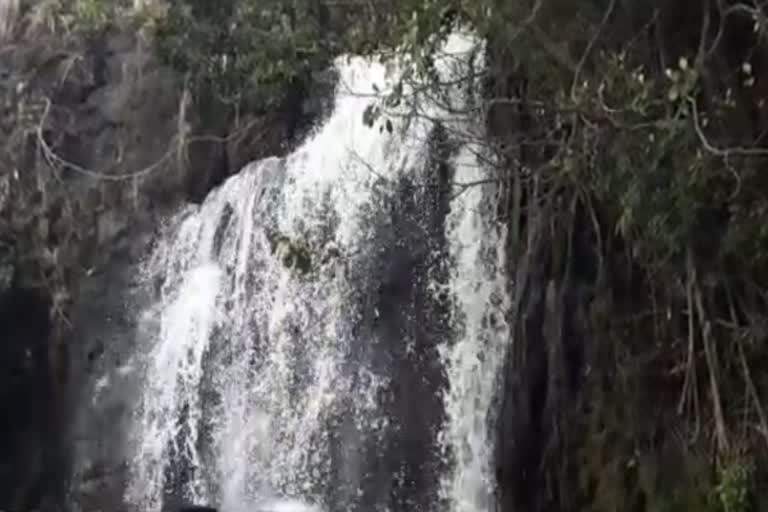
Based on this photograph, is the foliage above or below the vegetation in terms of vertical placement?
above

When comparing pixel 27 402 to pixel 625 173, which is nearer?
pixel 625 173

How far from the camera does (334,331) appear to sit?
862 centimetres

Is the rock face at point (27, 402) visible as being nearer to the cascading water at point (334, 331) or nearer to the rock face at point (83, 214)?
the rock face at point (83, 214)

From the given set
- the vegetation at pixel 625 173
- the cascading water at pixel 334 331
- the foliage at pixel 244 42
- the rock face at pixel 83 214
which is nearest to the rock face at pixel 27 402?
the rock face at pixel 83 214

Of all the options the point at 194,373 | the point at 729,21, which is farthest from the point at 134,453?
the point at 729,21

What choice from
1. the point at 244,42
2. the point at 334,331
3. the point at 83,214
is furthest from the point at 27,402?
the point at 244,42

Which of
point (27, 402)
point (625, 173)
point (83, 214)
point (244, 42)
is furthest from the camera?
point (83, 214)

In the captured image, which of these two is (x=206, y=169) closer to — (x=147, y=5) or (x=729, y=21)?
(x=147, y=5)

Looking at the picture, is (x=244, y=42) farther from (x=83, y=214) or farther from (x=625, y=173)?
(x=83, y=214)

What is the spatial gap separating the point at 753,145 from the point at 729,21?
526 millimetres

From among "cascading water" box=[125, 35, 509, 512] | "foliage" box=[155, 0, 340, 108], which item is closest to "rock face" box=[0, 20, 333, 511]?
"cascading water" box=[125, 35, 509, 512]

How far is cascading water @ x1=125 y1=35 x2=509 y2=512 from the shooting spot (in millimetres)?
8109

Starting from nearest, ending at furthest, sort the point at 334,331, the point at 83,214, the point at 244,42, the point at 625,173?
the point at 625,173 → the point at 244,42 → the point at 334,331 → the point at 83,214

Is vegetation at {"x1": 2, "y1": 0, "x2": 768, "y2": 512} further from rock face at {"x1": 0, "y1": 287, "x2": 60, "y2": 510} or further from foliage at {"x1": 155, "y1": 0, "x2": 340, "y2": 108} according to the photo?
rock face at {"x1": 0, "y1": 287, "x2": 60, "y2": 510}
